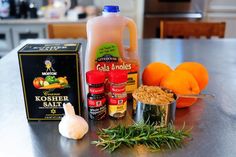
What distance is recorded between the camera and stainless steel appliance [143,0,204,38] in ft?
7.81

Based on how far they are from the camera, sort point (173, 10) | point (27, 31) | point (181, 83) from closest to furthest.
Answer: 1. point (181, 83)
2. point (27, 31)
3. point (173, 10)

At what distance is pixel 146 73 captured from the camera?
31.0 inches

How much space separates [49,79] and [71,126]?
0.13 meters

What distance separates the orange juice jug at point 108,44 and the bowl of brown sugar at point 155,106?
10cm

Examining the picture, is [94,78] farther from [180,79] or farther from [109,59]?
[180,79]

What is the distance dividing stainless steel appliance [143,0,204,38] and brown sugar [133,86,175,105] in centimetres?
179

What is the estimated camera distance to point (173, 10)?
2.42m

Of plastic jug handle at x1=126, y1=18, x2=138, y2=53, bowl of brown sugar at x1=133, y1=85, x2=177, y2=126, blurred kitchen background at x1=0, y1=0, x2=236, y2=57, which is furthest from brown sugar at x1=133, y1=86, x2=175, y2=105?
blurred kitchen background at x1=0, y1=0, x2=236, y2=57

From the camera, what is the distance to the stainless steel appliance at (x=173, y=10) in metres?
2.38

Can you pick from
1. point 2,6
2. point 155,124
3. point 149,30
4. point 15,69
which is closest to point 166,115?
point 155,124

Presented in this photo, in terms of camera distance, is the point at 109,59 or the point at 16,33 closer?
the point at 109,59

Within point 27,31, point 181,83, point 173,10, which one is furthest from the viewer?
point 173,10

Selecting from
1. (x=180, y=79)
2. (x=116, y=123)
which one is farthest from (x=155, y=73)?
(x=116, y=123)

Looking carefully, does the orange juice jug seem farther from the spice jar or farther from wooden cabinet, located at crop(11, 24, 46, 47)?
wooden cabinet, located at crop(11, 24, 46, 47)
